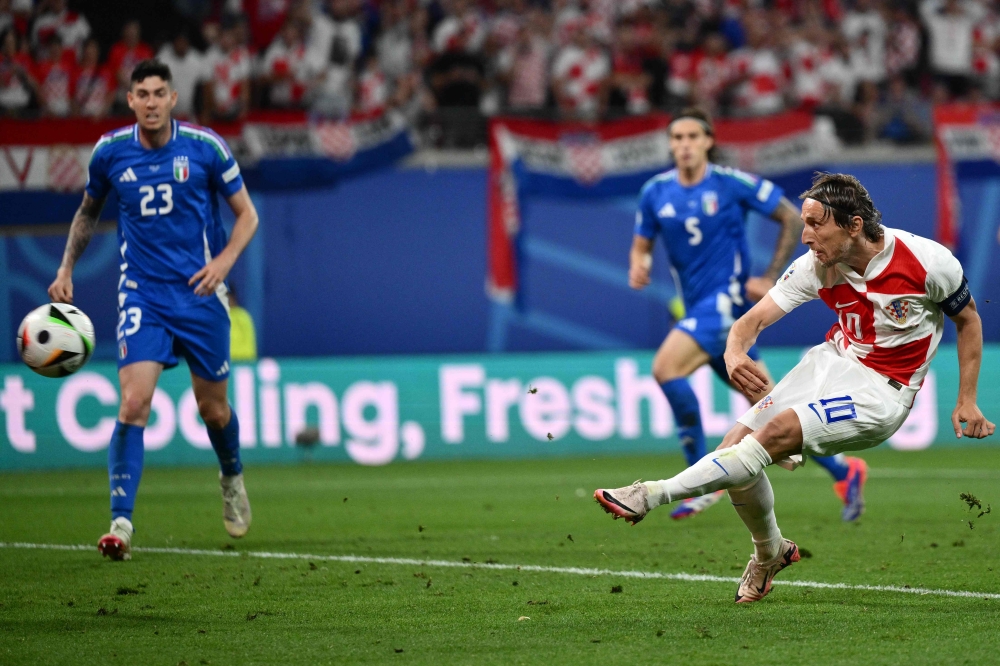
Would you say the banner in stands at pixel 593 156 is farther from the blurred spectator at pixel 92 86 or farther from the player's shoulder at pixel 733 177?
the player's shoulder at pixel 733 177

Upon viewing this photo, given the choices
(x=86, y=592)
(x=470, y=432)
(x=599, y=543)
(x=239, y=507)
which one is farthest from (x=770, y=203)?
(x=470, y=432)

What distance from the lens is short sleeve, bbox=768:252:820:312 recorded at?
5.13 meters

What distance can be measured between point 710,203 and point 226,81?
9.01 m

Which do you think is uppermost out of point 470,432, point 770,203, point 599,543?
point 770,203

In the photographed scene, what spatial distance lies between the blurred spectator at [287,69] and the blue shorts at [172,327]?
31.2 ft

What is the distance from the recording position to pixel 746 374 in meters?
4.91

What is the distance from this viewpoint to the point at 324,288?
1714 centimetres

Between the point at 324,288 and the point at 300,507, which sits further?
the point at 324,288

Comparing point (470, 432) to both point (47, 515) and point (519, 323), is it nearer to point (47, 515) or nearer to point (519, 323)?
point (519, 323)

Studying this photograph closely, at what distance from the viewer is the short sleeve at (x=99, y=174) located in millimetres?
6992

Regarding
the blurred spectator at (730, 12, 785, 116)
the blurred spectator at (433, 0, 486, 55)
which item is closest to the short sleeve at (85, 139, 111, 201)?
the blurred spectator at (433, 0, 486, 55)

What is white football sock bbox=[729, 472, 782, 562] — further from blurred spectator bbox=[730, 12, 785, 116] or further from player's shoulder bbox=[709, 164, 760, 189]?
blurred spectator bbox=[730, 12, 785, 116]

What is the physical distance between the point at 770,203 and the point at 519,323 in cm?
963

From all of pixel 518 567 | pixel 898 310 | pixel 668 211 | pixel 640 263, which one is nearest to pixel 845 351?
pixel 898 310
